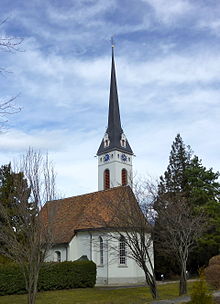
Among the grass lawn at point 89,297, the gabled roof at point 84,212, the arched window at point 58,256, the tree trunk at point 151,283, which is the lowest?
the grass lawn at point 89,297

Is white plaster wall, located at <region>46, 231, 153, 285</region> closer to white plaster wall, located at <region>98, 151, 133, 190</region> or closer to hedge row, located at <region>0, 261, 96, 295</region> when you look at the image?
hedge row, located at <region>0, 261, 96, 295</region>

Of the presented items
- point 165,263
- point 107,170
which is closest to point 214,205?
point 165,263

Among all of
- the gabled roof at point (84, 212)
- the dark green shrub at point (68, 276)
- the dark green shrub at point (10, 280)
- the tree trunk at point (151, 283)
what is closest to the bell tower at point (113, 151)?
the gabled roof at point (84, 212)

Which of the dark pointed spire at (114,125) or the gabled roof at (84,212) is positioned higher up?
the dark pointed spire at (114,125)

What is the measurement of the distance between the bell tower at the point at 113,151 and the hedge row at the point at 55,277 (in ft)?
93.3

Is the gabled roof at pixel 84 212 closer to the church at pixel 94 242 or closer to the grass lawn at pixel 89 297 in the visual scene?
the church at pixel 94 242

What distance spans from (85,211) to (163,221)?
14.6 meters

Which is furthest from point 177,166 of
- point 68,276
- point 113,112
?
point 68,276

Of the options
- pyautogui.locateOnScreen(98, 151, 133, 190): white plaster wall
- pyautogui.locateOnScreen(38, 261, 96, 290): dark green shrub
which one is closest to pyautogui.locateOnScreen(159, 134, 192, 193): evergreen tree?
pyautogui.locateOnScreen(98, 151, 133, 190): white plaster wall

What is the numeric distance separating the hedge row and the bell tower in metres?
28.4

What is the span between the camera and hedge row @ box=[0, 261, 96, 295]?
23.8m

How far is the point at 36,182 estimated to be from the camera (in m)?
13.1

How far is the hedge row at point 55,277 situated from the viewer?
23819 mm

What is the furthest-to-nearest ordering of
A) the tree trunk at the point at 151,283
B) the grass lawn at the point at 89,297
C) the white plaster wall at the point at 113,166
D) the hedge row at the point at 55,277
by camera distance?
1. the white plaster wall at the point at 113,166
2. the hedge row at the point at 55,277
3. the grass lawn at the point at 89,297
4. the tree trunk at the point at 151,283
